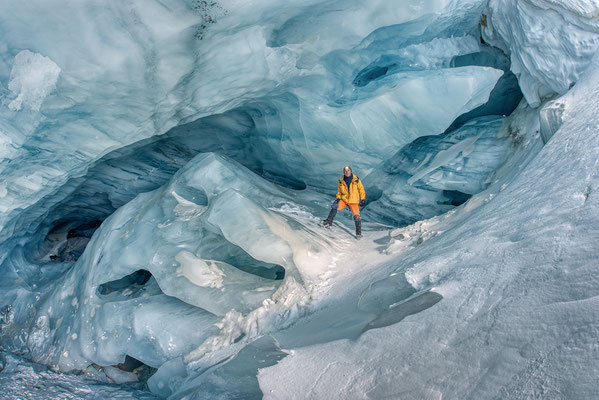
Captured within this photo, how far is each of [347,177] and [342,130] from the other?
627 mm

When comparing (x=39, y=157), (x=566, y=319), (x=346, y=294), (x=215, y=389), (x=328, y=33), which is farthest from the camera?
Answer: (x=328, y=33)

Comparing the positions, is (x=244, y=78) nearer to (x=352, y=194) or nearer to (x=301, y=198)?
(x=352, y=194)

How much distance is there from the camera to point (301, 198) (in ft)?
17.8

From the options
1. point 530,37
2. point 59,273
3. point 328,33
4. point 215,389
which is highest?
point 328,33

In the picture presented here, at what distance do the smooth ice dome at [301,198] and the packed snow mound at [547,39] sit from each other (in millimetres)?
20

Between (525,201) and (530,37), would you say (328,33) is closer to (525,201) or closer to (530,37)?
(530,37)

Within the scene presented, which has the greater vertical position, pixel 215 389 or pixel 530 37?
pixel 530 37

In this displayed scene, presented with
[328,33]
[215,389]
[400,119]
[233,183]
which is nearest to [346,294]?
[215,389]

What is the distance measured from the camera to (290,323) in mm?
3168

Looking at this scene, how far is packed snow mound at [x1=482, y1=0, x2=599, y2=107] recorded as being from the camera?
146 inches

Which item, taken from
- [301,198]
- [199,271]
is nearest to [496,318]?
[199,271]

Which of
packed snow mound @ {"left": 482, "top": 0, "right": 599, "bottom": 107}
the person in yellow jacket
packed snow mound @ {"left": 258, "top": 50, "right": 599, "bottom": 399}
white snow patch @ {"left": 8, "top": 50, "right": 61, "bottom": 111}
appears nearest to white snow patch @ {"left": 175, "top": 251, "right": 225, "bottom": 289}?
packed snow mound @ {"left": 258, "top": 50, "right": 599, "bottom": 399}

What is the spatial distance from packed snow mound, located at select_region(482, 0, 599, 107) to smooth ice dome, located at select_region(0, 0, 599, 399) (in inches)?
0.8

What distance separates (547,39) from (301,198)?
322 centimetres
